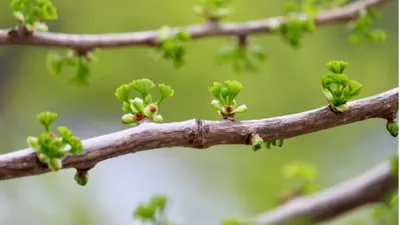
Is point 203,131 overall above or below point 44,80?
below

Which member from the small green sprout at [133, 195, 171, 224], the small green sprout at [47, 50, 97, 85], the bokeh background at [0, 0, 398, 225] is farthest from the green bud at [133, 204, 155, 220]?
the bokeh background at [0, 0, 398, 225]

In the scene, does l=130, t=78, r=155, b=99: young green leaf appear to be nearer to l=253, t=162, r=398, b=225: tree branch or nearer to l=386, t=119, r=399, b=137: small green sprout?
l=386, t=119, r=399, b=137: small green sprout

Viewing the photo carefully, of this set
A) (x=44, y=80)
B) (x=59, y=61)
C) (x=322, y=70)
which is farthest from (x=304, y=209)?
(x=44, y=80)

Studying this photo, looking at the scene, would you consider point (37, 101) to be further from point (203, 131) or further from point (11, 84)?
point (203, 131)

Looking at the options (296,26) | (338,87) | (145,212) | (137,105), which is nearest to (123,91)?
(137,105)

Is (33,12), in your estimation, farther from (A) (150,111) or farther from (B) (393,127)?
(B) (393,127)

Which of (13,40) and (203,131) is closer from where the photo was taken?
(203,131)

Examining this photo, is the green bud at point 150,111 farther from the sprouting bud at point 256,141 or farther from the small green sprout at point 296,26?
the small green sprout at point 296,26
